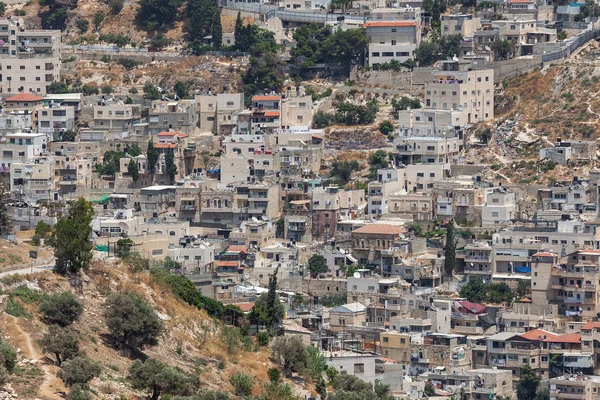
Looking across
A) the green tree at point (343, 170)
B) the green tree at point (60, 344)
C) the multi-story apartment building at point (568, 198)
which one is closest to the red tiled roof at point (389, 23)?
the green tree at point (343, 170)

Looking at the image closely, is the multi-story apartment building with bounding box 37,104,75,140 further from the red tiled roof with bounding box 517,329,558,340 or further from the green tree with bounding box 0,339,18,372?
the green tree with bounding box 0,339,18,372

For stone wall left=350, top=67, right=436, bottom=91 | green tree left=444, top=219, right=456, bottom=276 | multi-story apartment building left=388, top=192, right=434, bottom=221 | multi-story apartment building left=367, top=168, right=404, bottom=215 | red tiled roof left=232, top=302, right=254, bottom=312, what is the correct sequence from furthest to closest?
stone wall left=350, top=67, right=436, bottom=91 < multi-story apartment building left=367, top=168, right=404, bottom=215 < multi-story apartment building left=388, top=192, right=434, bottom=221 < green tree left=444, top=219, right=456, bottom=276 < red tiled roof left=232, top=302, right=254, bottom=312

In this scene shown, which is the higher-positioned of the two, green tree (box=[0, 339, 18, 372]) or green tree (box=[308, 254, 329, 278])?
green tree (box=[0, 339, 18, 372])

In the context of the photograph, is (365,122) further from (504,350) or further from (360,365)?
(360,365)

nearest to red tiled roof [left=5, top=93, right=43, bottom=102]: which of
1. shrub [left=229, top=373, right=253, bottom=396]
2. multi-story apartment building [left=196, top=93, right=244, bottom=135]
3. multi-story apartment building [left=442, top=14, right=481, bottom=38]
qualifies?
multi-story apartment building [left=196, top=93, right=244, bottom=135]

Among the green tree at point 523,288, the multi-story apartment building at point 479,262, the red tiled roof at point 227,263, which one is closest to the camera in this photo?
the green tree at point 523,288

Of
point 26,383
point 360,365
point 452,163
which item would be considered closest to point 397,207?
point 452,163

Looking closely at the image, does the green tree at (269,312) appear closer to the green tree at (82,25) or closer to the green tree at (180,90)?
the green tree at (180,90)
